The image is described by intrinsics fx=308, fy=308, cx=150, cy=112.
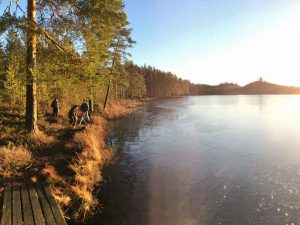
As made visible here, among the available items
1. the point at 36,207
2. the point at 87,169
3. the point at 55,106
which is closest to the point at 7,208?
the point at 36,207

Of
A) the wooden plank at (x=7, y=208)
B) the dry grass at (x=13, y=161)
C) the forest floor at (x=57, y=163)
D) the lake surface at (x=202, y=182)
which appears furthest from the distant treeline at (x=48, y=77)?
the wooden plank at (x=7, y=208)

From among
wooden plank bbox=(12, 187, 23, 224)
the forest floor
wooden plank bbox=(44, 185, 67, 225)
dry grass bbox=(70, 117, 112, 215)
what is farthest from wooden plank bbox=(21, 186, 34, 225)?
dry grass bbox=(70, 117, 112, 215)

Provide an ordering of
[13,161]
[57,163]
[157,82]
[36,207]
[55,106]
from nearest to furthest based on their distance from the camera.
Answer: [36,207], [13,161], [57,163], [55,106], [157,82]

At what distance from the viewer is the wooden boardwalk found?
25.8 ft

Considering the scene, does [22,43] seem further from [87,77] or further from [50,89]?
[50,89]

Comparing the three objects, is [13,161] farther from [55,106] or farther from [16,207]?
[55,106]

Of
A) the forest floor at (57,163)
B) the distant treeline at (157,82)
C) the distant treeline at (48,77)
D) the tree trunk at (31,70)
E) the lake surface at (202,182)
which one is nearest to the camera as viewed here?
the lake surface at (202,182)

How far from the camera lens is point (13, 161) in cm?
1215

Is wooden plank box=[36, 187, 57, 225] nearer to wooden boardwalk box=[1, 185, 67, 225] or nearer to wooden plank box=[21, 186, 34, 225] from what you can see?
wooden boardwalk box=[1, 185, 67, 225]

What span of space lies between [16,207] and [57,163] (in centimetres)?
490

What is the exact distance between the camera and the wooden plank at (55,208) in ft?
25.9

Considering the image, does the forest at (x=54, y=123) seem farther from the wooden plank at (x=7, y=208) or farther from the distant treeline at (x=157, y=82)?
the distant treeline at (x=157, y=82)

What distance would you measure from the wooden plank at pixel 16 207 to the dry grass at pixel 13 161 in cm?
150

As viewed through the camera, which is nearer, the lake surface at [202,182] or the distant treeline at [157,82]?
the lake surface at [202,182]
